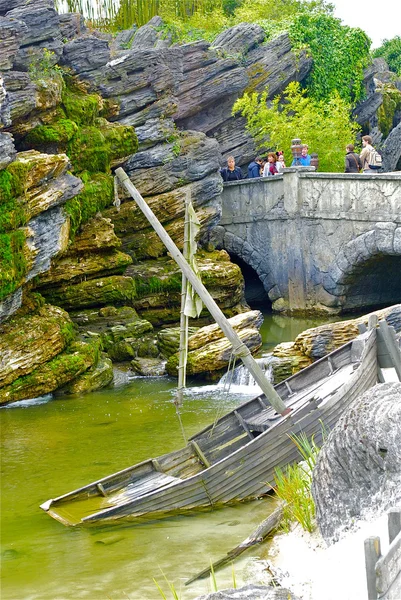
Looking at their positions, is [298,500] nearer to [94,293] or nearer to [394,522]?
[394,522]

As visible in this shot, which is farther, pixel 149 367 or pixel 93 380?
pixel 149 367

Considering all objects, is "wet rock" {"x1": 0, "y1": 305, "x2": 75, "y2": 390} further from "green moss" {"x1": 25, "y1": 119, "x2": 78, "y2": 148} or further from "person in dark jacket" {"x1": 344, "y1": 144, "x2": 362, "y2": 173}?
"person in dark jacket" {"x1": 344, "y1": 144, "x2": 362, "y2": 173}

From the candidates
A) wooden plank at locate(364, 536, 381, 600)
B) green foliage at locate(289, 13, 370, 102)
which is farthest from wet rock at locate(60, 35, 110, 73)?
wooden plank at locate(364, 536, 381, 600)

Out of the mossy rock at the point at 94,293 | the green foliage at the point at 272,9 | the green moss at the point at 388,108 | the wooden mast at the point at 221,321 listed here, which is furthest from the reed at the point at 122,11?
the wooden mast at the point at 221,321

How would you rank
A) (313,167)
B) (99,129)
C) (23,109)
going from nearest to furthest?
1. (23,109)
2. (99,129)
3. (313,167)

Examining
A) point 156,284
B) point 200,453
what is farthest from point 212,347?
point 200,453

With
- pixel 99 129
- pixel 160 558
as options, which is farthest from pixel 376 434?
pixel 99 129

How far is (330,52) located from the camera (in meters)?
32.8

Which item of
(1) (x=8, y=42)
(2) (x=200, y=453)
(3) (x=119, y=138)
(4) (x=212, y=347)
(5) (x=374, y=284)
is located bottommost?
(5) (x=374, y=284)

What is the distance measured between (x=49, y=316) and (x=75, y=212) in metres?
2.80

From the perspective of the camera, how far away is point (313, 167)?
2555 cm

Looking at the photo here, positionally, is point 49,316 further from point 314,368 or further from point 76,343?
point 314,368

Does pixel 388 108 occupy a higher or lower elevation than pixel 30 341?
higher

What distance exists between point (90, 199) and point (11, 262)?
166 inches
